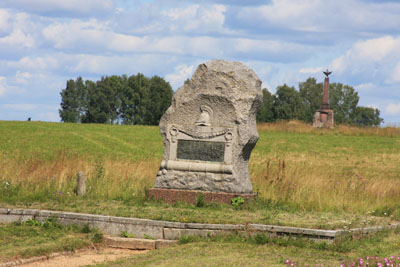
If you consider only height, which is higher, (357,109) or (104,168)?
(357,109)

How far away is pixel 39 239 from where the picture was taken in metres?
10.9

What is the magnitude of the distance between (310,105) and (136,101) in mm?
28267

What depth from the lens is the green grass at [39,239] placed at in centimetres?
999

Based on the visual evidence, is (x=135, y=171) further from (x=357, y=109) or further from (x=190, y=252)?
(x=357, y=109)

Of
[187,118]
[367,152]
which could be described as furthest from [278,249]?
[367,152]

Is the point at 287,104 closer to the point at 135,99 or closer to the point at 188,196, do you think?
the point at 135,99

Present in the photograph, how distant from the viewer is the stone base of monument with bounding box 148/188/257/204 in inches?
570

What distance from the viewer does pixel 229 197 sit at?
47.4 ft

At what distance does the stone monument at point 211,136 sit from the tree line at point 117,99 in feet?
205

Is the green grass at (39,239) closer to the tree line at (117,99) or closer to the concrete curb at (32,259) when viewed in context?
the concrete curb at (32,259)

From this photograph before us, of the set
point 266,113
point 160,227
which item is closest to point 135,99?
point 266,113

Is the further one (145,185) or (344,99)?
(344,99)

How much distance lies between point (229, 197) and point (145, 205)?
1.90 meters

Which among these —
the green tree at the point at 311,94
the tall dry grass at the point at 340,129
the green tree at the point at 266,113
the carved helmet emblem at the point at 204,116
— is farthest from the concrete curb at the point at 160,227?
the green tree at the point at 311,94
